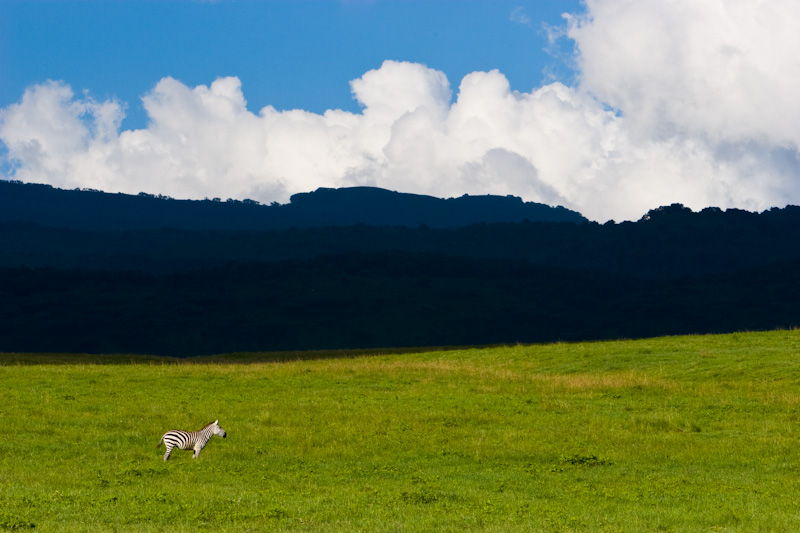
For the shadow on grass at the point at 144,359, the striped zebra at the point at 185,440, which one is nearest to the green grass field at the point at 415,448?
the striped zebra at the point at 185,440

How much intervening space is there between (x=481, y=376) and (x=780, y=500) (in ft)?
99.6

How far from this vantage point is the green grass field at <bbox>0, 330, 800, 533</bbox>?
65.6 feet

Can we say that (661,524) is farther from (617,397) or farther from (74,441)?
(617,397)

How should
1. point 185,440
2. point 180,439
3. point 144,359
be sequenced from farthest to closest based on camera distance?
point 144,359 → point 185,440 → point 180,439

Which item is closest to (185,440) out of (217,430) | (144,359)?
(217,430)

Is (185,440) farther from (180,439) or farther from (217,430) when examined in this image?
(217,430)

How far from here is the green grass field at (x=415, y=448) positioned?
19984 mm

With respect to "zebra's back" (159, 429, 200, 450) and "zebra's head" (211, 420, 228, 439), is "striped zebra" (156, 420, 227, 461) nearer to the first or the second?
"zebra's back" (159, 429, 200, 450)

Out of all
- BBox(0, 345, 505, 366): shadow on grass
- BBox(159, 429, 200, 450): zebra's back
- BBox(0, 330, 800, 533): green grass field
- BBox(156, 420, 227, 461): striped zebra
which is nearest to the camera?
BBox(0, 330, 800, 533): green grass field

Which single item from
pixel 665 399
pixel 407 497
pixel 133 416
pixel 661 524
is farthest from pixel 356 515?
pixel 665 399

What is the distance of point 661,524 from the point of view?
1909cm

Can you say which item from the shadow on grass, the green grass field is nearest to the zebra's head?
the green grass field

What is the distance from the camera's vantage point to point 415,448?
98.8 feet

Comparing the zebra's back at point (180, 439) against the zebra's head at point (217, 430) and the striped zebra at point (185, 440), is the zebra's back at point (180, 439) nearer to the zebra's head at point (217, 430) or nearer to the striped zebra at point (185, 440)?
the striped zebra at point (185, 440)
